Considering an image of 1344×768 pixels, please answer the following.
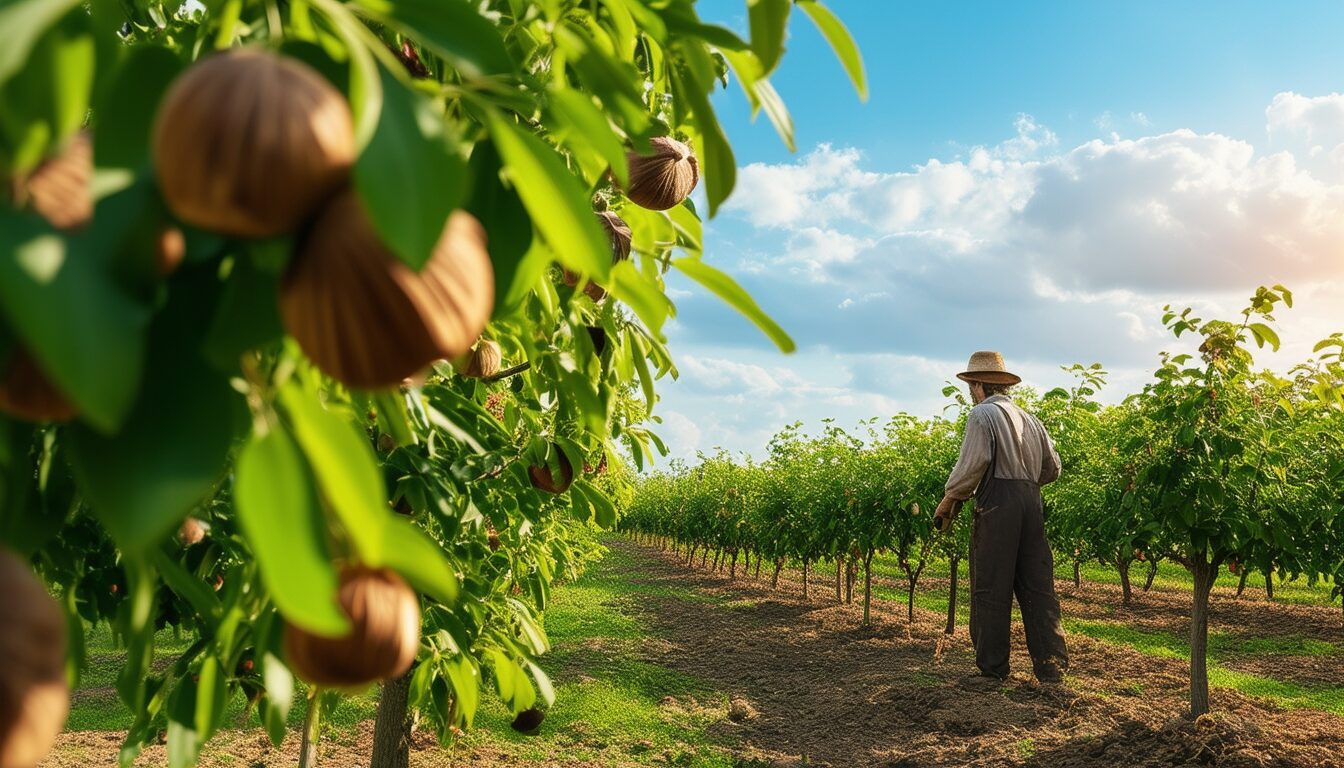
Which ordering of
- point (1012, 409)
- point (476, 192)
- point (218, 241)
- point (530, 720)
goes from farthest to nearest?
point (1012, 409) < point (530, 720) < point (476, 192) < point (218, 241)

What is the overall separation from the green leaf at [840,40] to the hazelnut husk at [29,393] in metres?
0.55

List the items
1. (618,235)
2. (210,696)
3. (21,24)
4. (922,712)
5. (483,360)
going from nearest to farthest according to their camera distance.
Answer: (21,24) → (210,696) → (618,235) → (483,360) → (922,712)

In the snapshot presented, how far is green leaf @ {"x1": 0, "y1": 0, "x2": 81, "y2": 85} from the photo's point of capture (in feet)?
1.19

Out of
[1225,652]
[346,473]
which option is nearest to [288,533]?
Result: [346,473]

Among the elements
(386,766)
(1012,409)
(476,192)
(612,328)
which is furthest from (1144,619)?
(476,192)

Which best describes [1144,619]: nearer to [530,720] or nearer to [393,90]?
[530,720]

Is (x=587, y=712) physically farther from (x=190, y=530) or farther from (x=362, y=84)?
(x=362, y=84)

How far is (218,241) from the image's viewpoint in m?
0.48

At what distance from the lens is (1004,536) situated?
675 cm

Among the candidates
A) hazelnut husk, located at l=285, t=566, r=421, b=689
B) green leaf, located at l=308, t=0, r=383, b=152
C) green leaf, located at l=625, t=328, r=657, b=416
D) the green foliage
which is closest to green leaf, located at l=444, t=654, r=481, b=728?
green leaf, located at l=625, t=328, r=657, b=416

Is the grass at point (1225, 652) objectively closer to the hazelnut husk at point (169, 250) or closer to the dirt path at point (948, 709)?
the dirt path at point (948, 709)

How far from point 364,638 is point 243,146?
288 millimetres

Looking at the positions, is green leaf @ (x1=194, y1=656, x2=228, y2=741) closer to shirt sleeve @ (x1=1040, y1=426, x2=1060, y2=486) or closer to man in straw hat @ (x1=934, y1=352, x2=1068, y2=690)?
man in straw hat @ (x1=934, y1=352, x2=1068, y2=690)

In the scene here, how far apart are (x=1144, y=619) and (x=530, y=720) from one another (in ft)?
34.7
